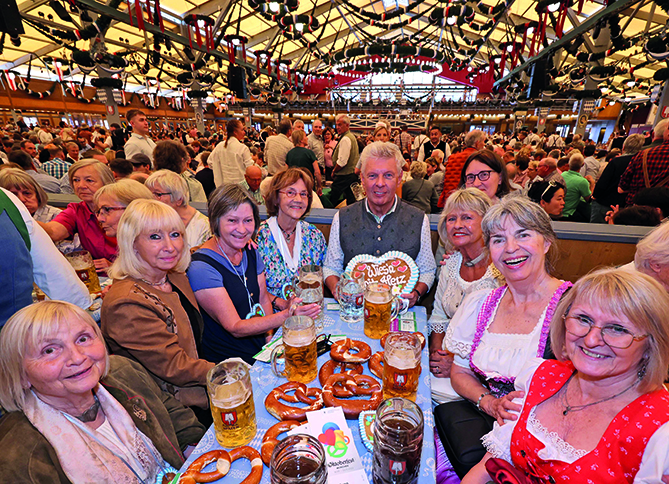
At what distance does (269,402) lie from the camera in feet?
3.58

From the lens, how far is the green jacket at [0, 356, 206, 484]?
814mm

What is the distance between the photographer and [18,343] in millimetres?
912

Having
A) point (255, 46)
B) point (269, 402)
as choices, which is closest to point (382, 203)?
point (269, 402)

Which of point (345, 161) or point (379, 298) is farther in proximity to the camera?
point (345, 161)

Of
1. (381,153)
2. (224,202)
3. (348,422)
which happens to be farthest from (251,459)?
(381,153)

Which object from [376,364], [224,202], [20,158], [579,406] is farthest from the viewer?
[20,158]

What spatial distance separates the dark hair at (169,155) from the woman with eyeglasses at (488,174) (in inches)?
115

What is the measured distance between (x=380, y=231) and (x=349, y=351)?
1.03m

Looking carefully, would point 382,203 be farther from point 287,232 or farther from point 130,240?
point 130,240

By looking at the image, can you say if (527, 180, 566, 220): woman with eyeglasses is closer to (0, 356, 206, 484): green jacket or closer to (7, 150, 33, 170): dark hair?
(0, 356, 206, 484): green jacket

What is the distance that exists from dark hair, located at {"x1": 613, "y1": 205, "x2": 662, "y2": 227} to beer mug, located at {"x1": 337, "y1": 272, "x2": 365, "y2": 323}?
2518mm

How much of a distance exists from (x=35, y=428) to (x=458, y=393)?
1.54 m

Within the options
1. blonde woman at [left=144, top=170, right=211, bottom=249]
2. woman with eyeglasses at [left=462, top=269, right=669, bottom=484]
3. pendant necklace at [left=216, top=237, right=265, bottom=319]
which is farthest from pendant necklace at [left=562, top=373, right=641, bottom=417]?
blonde woman at [left=144, top=170, right=211, bottom=249]

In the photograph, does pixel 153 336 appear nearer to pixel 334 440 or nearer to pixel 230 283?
pixel 230 283
